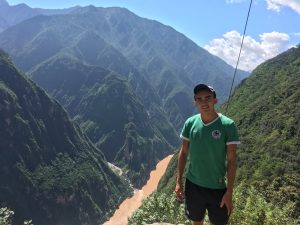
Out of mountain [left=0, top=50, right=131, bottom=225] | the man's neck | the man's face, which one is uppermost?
the man's face

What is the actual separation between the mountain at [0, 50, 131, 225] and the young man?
140237mm

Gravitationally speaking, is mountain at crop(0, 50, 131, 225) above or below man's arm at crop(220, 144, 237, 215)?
below

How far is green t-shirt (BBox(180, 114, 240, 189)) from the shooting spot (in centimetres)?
875

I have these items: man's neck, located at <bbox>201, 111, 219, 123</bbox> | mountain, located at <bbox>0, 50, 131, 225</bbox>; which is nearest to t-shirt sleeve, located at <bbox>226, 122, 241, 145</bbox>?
man's neck, located at <bbox>201, 111, 219, 123</bbox>

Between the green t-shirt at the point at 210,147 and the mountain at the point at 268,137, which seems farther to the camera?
the mountain at the point at 268,137

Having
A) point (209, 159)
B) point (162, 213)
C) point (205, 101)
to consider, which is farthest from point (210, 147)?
point (162, 213)

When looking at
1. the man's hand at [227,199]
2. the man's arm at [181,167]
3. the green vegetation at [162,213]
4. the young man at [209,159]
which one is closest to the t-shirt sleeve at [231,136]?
the young man at [209,159]

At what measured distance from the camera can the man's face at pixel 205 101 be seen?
8.98 metres

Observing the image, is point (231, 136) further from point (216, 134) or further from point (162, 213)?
point (162, 213)

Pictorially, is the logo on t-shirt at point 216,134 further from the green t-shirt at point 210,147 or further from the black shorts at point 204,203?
the black shorts at point 204,203

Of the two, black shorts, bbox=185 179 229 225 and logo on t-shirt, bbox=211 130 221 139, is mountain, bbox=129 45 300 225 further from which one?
logo on t-shirt, bbox=211 130 221 139

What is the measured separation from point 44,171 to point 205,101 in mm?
166432

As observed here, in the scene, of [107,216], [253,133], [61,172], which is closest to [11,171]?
[61,172]

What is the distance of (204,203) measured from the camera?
365 inches
